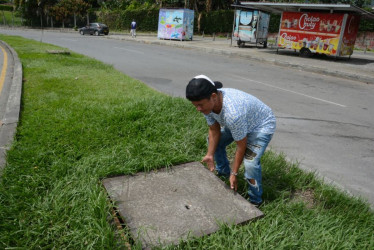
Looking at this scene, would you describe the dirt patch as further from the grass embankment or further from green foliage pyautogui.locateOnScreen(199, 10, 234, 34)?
green foliage pyautogui.locateOnScreen(199, 10, 234, 34)

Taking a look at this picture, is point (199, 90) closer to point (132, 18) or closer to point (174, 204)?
point (174, 204)

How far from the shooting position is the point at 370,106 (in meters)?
7.45

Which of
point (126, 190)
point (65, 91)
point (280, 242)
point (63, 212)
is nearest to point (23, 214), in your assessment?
point (63, 212)

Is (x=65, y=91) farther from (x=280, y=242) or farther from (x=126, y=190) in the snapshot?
(x=280, y=242)

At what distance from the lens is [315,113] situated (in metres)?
6.41

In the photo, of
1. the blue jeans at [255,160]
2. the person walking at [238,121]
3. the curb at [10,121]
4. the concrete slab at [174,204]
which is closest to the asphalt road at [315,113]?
the blue jeans at [255,160]

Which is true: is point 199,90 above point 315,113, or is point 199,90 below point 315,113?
above

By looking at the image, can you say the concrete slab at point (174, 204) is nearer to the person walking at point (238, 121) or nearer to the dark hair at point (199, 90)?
the person walking at point (238, 121)

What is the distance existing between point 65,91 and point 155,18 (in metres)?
35.6

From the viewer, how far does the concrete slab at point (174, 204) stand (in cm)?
239

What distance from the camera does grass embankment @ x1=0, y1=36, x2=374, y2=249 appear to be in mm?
2330

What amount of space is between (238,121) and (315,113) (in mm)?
4589

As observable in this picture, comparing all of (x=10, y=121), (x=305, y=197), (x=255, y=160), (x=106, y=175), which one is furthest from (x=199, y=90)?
(x=10, y=121)

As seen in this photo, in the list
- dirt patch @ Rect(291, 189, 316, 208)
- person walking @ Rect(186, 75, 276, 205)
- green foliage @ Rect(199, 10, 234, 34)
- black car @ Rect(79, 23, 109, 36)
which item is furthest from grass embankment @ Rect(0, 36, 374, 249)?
green foliage @ Rect(199, 10, 234, 34)
